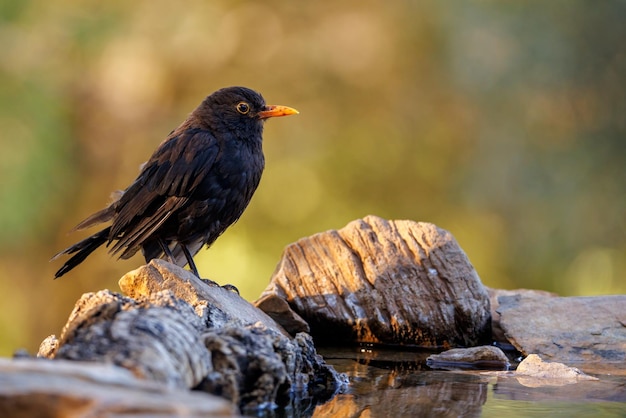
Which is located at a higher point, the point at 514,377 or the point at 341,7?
the point at 341,7

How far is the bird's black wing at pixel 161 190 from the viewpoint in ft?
14.5

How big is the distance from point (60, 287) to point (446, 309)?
6.78 m

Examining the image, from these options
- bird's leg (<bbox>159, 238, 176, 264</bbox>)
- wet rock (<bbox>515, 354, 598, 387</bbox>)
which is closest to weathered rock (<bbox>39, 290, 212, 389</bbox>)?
wet rock (<bbox>515, 354, 598, 387</bbox>)

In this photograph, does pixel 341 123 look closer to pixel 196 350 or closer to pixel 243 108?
pixel 243 108

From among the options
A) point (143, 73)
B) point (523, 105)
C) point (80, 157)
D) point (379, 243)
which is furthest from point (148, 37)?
point (379, 243)

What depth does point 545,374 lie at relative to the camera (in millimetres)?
3295

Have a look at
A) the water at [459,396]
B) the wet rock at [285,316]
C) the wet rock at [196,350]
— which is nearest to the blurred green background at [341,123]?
the wet rock at [285,316]

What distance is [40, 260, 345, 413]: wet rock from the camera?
2.20 metres

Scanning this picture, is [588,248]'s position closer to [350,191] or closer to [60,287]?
[350,191]

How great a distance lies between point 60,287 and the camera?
10055 millimetres

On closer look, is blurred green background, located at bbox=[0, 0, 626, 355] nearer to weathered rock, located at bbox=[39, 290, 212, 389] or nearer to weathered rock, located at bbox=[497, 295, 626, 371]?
weathered rock, located at bbox=[497, 295, 626, 371]

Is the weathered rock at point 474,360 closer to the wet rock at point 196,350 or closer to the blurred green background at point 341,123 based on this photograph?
the wet rock at point 196,350

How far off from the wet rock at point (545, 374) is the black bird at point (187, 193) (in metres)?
1.79

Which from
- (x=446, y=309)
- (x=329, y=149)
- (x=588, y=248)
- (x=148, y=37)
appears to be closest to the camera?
(x=446, y=309)
